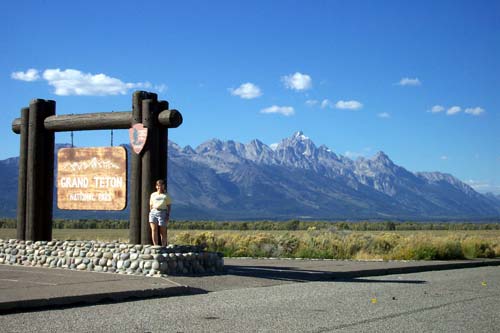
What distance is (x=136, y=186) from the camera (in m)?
19.0

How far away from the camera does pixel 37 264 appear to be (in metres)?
20.0

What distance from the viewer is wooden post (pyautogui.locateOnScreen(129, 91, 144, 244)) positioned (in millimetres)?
18766

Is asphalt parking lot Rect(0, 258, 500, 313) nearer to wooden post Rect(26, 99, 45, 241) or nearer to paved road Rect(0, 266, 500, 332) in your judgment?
paved road Rect(0, 266, 500, 332)

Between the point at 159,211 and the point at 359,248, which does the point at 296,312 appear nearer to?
the point at 159,211

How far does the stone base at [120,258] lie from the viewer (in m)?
17.2

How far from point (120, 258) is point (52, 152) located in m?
5.23

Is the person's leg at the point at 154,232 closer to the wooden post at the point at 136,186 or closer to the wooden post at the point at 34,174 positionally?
the wooden post at the point at 136,186

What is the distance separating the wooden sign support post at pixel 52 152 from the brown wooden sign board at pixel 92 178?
579 mm

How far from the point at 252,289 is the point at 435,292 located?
12.4 feet

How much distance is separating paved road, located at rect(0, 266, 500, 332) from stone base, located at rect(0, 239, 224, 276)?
2.53m

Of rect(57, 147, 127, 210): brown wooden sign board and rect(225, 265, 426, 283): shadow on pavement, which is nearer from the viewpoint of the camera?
rect(225, 265, 426, 283): shadow on pavement

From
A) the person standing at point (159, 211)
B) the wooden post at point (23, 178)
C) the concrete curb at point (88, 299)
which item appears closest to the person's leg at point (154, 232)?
the person standing at point (159, 211)

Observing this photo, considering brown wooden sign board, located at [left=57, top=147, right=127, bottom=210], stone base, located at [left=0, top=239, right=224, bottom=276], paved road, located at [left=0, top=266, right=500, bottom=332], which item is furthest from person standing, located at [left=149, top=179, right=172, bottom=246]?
paved road, located at [left=0, top=266, right=500, bottom=332]

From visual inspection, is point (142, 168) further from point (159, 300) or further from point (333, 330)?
point (333, 330)
